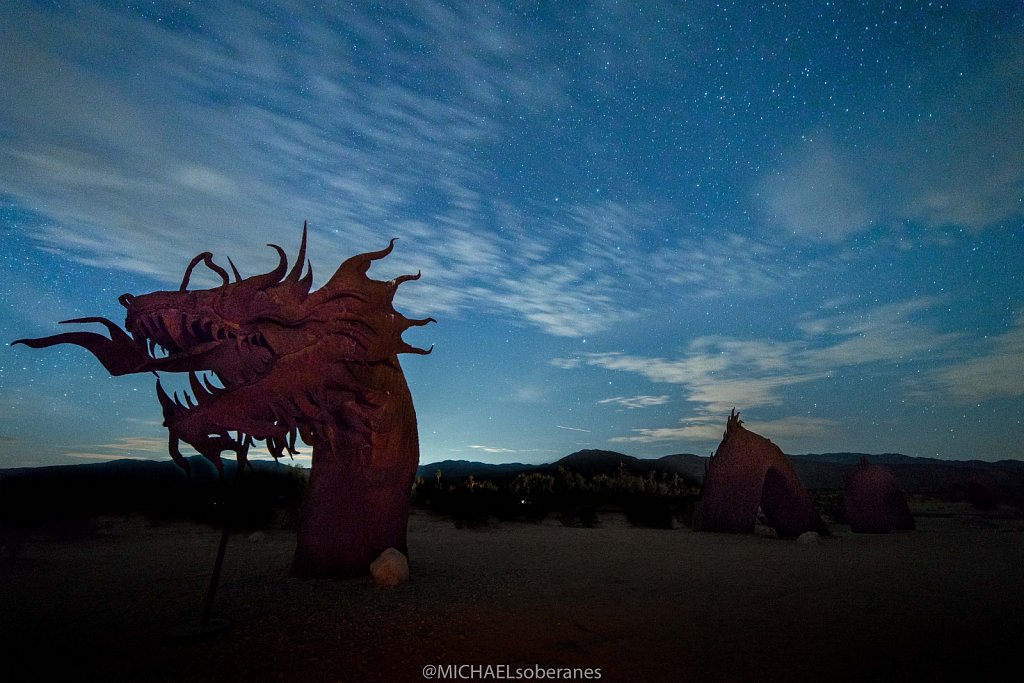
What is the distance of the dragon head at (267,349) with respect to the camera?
18.6 ft

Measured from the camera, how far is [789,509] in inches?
537

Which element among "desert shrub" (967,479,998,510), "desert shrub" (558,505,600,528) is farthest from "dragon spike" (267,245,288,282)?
"desert shrub" (967,479,998,510)

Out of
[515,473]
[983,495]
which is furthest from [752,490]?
[515,473]

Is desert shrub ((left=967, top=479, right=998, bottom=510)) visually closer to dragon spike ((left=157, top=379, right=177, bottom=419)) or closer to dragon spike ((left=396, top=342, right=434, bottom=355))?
dragon spike ((left=396, top=342, right=434, bottom=355))

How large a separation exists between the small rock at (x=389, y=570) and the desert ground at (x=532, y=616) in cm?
16

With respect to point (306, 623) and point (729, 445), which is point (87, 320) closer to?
point (306, 623)

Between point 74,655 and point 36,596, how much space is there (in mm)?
3021

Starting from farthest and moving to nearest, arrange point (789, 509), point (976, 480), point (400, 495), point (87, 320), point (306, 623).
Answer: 1. point (976, 480)
2. point (789, 509)
3. point (400, 495)
4. point (87, 320)
5. point (306, 623)

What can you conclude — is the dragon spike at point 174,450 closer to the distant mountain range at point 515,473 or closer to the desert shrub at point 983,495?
the distant mountain range at point 515,473

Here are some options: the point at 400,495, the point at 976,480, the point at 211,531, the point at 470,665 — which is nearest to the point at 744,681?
the point at 470,665

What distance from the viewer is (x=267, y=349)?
20.7 feet

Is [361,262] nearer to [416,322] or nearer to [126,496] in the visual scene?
[416,322]

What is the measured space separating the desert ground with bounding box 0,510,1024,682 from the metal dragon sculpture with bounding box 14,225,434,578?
86 cm

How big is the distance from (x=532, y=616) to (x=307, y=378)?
360 centimetres
